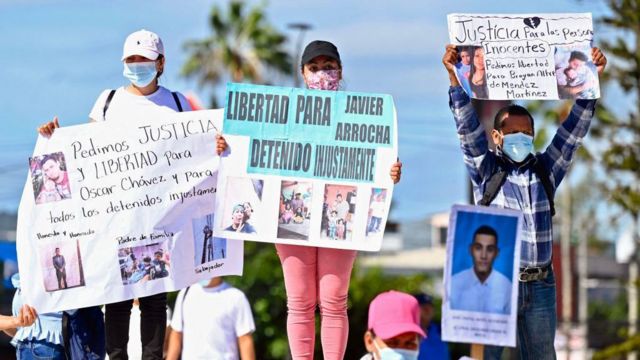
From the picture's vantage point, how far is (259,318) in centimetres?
3120

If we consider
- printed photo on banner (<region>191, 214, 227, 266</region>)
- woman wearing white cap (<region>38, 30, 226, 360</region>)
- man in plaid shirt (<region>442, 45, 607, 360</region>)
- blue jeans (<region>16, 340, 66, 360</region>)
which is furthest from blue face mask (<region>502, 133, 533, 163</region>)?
blue jeans (<region>16, 340, 66, 360</region>)

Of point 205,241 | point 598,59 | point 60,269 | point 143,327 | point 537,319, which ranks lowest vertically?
point 143,327

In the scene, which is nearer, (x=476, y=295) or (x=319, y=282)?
(x=476, y=295)

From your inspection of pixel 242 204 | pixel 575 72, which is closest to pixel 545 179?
pixel 575 72

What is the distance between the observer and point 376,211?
28.6ft

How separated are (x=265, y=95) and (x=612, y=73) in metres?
19.6

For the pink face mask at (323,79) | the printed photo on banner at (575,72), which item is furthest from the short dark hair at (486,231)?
the pink face mask at (323,79)

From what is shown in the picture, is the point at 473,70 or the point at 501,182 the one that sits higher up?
the point at 473,70

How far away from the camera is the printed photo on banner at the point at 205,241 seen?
29.7 ft

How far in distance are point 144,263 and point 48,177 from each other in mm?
753

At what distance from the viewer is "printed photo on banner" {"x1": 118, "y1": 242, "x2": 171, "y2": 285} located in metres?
8.92

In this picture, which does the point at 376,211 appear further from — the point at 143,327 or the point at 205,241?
the point at 143,327

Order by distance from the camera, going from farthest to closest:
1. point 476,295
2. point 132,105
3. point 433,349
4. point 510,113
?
point 433,349
point 132,105
point 510,113
point 476,295

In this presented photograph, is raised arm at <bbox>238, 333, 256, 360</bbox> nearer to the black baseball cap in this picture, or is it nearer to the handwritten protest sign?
the handwritten protest sign
